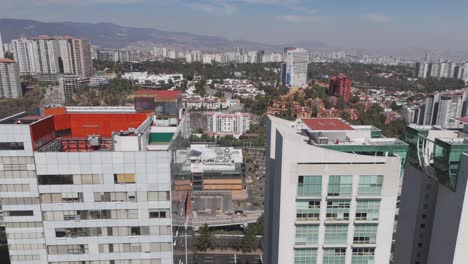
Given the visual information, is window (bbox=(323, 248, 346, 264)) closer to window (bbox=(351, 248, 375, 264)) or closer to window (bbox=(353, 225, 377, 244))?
window (bbox=(351, 248, 375, 264))

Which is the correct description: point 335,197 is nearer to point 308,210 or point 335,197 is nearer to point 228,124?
point 308,210

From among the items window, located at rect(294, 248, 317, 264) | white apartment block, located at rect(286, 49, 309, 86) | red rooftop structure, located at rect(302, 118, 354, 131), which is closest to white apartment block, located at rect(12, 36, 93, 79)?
white apartment block, located at rect(286, 49, 309, 86)

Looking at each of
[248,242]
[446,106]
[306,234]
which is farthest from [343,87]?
[306,234]

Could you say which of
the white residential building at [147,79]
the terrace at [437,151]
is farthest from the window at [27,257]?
the white residential building at [147,79]

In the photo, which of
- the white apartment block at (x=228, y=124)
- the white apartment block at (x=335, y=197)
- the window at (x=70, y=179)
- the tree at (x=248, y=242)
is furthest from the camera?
the white apartment block at (x=228, y=124)

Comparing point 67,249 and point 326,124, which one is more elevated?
point 326,124

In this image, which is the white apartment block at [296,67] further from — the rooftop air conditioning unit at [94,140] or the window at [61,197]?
the window at [61,197]

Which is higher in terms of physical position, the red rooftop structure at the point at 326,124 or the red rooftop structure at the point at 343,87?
the red rooftop structure at the point at 326,124
